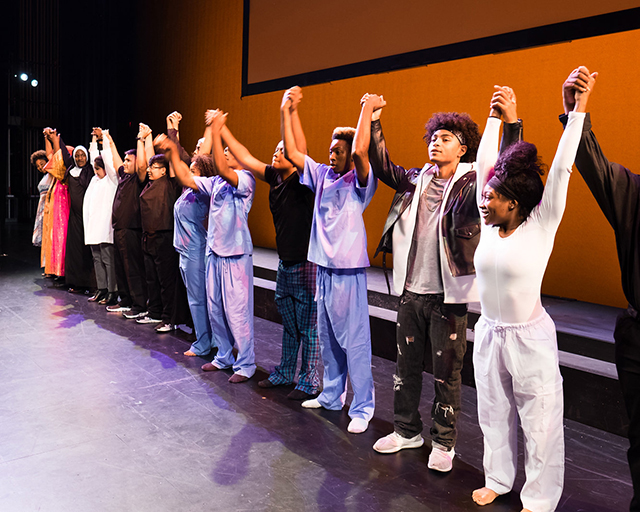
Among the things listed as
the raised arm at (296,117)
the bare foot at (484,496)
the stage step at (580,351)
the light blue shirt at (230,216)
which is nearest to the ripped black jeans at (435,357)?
the bare foot at (484,496)

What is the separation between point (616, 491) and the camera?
2.11m

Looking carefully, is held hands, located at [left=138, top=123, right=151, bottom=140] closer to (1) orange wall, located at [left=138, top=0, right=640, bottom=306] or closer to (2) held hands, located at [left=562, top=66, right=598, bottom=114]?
(1) orange wall, located at [left=138, top=0, right=640, bottom=306]

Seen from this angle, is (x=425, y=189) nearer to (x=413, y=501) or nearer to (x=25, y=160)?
(x=413, y=501)

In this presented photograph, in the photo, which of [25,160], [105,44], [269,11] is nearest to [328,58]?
[269,11]

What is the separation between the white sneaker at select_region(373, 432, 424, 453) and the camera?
2389 mm

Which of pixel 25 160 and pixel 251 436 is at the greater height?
pixel 25 160

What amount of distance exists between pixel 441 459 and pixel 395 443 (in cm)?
24

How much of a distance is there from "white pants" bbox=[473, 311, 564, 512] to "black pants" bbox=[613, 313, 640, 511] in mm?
204

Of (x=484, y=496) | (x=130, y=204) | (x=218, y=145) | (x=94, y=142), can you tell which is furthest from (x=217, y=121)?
(x=94, y=142)

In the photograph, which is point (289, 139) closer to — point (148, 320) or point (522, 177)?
point (522, 177)

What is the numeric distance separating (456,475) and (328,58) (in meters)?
4.17

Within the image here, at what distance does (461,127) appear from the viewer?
2275mm

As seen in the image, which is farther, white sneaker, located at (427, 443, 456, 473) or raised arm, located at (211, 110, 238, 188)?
raised arm, located at (211, 110, 238, 188)

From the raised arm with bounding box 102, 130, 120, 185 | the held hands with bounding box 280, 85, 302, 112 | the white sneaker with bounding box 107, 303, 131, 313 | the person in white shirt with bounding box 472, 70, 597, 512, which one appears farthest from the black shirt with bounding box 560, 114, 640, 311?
the raised arm with bounding box 102, 130, 120, 185
